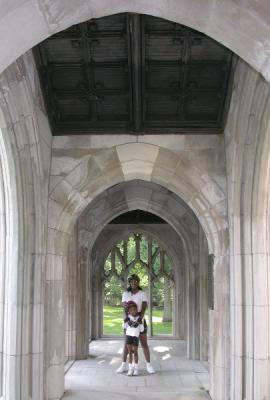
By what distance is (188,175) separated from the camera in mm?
5219

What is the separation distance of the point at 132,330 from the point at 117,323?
9.30m

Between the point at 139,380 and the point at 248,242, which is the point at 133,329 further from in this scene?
the point at 248,242

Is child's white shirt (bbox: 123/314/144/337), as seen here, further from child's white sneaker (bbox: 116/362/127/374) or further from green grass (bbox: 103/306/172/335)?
green grass (bbox: 103/306/172/335)

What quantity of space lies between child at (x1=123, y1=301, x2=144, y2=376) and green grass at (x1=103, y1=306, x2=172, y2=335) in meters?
5.88

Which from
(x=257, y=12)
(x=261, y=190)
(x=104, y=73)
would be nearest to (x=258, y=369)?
(x=261, y=190)

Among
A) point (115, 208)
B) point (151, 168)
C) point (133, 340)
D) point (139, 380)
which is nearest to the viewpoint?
point (151, 168)

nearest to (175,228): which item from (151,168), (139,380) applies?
(139,380)

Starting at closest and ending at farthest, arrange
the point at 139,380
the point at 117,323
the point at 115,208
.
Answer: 1. the point at 139,380
2. the point at 115,208
3. the point at 117,323

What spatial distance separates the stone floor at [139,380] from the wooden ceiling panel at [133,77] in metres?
2.64

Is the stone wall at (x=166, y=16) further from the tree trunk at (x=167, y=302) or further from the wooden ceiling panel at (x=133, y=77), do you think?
the tree trunk at (x=167, y=302)

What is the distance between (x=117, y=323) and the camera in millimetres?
15664

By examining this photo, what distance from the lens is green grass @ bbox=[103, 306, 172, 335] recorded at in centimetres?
1342

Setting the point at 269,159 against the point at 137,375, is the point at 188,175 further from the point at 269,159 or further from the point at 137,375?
the point at 137,375

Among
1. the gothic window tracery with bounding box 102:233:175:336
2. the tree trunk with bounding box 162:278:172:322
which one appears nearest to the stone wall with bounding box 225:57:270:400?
the gothic window tracery with bounding box 102:233:175:336
